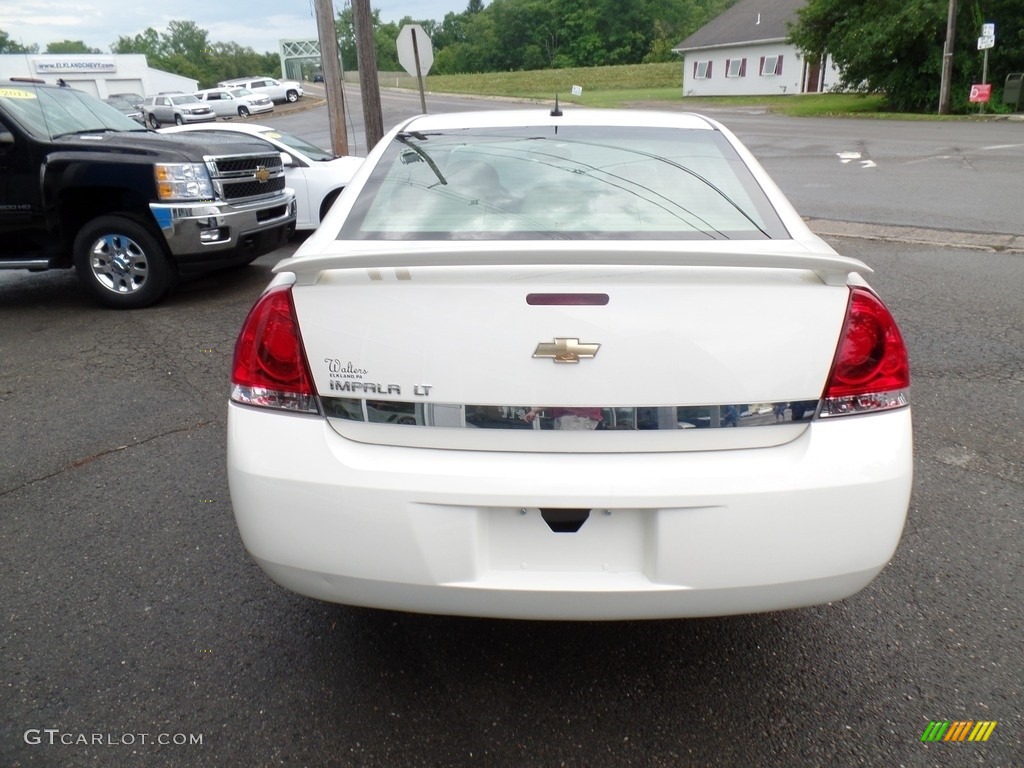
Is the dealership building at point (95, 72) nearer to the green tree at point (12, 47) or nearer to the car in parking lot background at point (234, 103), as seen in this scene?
the green tree at point (12, 47)

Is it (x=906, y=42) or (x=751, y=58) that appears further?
(x=751, y=58)

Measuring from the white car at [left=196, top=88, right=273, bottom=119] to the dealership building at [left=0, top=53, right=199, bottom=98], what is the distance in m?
4.87

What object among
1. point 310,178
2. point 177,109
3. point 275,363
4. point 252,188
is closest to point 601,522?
A: point 275,363

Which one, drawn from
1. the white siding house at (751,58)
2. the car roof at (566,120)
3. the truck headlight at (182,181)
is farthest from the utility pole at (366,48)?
the white siding house at (751,58)

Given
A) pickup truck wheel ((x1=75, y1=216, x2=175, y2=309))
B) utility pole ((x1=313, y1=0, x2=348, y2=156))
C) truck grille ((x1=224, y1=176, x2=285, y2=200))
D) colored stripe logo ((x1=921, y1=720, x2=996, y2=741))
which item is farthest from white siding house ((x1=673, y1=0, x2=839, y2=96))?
colored stripe logo ((x1=921, y1=720, x2=996, y2=741))

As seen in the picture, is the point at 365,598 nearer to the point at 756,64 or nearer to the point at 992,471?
the point at 992,471

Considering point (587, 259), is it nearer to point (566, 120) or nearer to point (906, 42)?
point (566, 120)

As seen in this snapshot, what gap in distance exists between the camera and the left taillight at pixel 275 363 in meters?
2.25

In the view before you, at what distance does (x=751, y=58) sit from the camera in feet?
180

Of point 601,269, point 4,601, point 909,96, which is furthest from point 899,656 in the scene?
point 909,96

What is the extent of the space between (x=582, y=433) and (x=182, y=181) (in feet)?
19.9

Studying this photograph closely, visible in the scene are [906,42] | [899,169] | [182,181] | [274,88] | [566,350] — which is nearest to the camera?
[566,350]

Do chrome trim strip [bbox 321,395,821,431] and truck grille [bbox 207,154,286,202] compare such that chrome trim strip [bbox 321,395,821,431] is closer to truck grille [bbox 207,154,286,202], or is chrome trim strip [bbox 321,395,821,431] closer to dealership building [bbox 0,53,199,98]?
truck grille [bbox 207,154,286,202]

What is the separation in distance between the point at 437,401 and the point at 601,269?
0.55 m
